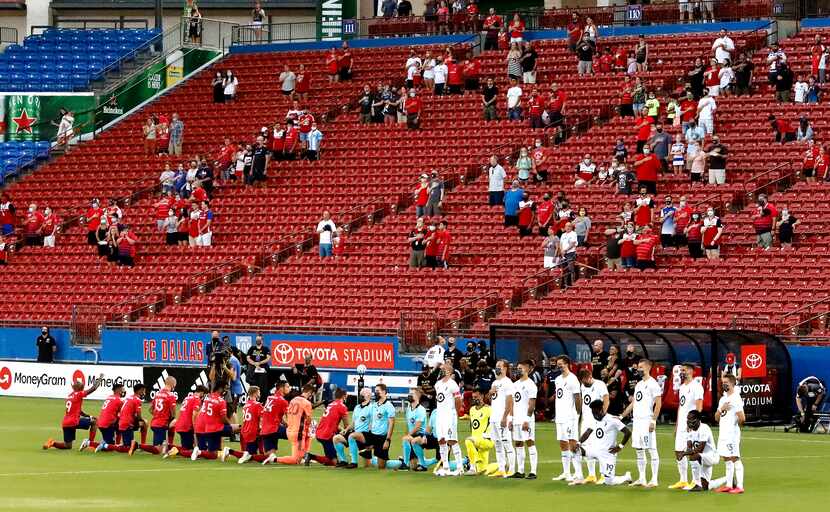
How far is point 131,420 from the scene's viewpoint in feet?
102

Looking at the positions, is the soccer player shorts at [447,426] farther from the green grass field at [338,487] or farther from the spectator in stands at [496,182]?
the spectator in stands at [496,182]

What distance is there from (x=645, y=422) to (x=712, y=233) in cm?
1782

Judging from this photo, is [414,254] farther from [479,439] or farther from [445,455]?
[445,455]

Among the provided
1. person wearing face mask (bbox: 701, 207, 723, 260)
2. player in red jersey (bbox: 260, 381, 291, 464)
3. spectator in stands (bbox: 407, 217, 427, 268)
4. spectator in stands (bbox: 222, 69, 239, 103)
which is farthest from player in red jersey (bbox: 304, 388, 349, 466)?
spectator in stands (bbox: 222, 69, 239, 103)

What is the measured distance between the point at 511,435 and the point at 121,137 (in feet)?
122

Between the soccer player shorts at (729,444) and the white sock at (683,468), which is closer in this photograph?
the soccer player shorts at (729,444)

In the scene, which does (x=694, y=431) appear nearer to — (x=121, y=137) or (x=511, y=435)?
(x=511, y=435)

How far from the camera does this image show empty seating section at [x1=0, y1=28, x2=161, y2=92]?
64.2 meters

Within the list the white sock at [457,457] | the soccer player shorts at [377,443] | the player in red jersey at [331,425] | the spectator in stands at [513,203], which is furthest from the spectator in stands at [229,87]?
the white sock at [457,457]

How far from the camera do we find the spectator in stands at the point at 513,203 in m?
47.3

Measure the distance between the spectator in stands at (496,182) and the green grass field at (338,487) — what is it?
55.9 ft

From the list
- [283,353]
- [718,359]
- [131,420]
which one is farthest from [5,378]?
[718,359]

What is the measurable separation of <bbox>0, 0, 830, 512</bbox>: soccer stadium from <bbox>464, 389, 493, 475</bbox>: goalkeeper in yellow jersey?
5 cm

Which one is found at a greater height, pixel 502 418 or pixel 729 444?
pixel 502 418
